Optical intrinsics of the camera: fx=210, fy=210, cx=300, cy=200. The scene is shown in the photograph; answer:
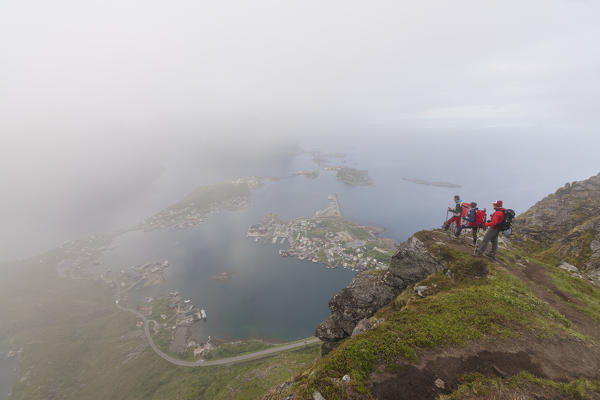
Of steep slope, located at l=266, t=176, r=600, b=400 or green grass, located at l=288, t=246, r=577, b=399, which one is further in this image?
green grass, located at l=288, t=246, r=577, b=399

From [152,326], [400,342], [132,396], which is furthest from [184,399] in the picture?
[400,342]

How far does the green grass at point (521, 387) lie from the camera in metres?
7.06

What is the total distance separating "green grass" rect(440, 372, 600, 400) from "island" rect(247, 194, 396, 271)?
358 feet

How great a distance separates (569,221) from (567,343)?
114 feet

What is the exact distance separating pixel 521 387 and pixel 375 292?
1206cm

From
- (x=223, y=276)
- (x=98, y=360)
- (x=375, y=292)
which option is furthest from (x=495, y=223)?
(x=223, y=276)

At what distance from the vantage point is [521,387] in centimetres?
743

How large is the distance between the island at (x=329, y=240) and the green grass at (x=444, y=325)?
10403cm

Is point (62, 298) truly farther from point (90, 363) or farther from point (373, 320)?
point (373, 320)

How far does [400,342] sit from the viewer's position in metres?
9.45

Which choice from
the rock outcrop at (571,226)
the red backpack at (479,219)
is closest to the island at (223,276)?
the rock outcrop at (571,226)

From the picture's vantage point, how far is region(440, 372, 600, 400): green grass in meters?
7.06

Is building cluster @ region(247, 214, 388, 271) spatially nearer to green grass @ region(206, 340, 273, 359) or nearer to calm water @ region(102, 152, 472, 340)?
calm water @ region(102, 152, 472, 340)

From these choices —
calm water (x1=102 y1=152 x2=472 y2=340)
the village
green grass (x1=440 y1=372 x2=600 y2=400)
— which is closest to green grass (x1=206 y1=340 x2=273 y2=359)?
the village
